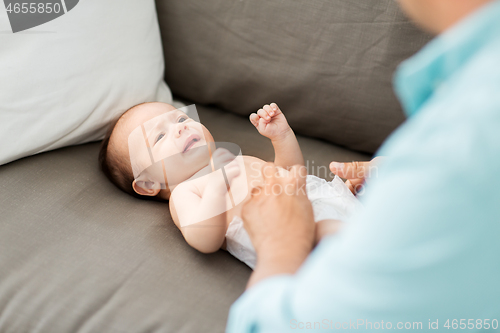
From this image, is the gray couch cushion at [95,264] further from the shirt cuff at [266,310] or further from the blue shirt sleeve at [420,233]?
the blue shirt sleeve at [420,233]

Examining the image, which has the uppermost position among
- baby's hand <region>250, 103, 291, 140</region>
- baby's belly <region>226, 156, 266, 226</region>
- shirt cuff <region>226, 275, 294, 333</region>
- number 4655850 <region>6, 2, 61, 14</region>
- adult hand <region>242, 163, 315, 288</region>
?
number 4655850 <region>6, 2, 61, 14</region>

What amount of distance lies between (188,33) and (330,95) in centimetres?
53

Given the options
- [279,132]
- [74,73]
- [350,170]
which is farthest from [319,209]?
[74,73]

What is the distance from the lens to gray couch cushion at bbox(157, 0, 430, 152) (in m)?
1.11

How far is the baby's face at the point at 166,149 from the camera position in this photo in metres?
1.05

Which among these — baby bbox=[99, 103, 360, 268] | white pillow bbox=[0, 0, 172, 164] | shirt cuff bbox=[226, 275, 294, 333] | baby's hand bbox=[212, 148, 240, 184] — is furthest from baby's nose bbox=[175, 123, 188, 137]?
shirt cuff bbox=[226, 275, 294, 333]

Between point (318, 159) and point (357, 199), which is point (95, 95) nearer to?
point (318, 159)

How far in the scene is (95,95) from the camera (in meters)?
1.12

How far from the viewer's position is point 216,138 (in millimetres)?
1259

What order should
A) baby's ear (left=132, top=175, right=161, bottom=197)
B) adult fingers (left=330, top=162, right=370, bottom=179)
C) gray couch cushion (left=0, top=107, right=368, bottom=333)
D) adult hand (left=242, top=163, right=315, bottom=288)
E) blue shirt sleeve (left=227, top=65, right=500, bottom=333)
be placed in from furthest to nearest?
baby's ear (left=132, top=175, right=161, bottom=197), adult fingers (left=330, top=162, right=370, bottom=179), gray couch cushion (left=0, top=107, right=368, bottom=333), adult hand (left=242, top=163, right=315, bottom=288), blue shirt sleeve (left=227, top=65, right=500, bottom=333)

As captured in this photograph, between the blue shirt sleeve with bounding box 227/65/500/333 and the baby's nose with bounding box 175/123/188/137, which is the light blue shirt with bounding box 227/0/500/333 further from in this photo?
the baby's nose with bounding box 175/123/188/137

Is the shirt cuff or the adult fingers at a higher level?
the shirt cuff

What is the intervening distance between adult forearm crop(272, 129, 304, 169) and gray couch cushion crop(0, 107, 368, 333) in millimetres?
352

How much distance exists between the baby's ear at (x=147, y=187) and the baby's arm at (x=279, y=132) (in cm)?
33
